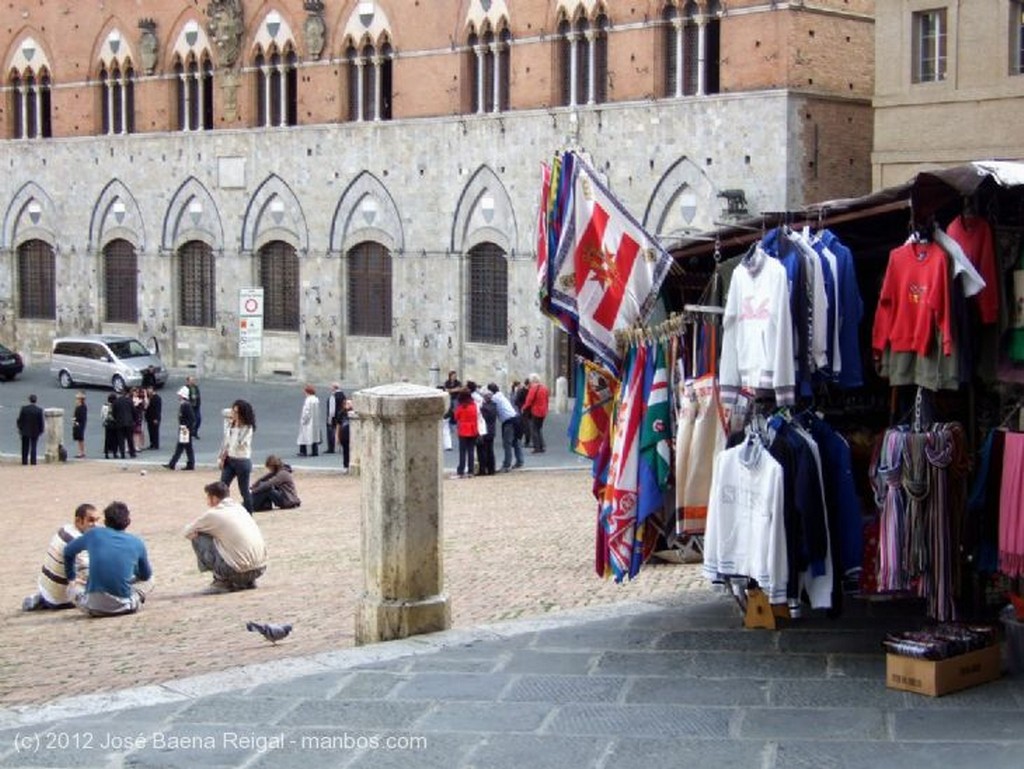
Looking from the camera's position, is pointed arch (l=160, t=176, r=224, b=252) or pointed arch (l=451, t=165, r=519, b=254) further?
pointed arch (l=160, t=176, r=224, b=252)

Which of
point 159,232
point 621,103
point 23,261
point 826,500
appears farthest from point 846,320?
point 23,261

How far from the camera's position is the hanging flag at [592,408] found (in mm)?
9852

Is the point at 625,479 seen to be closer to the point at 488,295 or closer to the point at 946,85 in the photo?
the point at 946,85

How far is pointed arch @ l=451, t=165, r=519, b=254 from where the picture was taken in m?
33.3

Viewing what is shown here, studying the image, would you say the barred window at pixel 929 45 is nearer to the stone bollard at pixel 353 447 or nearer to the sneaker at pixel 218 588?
the stone bollard at pixel 353 447

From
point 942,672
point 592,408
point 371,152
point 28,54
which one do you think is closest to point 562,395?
point 371,152

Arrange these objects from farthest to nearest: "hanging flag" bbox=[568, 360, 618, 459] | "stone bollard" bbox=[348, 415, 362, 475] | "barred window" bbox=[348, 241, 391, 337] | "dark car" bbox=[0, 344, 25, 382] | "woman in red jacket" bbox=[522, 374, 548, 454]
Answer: "dark car" bbox=[0, 344, 25, 382] < "barred window" bbox=[348, 241, 391, 337] < "woman in red jacket" bbox=[522, 374, 548, 454] < "stone bollard" bbox=[348, 415, 362, 475] < "hanging flag" bbox=[568, 360, 618, 459]

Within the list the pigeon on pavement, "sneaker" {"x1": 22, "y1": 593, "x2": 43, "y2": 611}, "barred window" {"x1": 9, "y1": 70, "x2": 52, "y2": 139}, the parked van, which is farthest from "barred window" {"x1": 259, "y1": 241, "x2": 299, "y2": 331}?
the pigeon on pavement

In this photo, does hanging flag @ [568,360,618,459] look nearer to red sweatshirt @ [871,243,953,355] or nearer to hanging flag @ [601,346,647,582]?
hanging flag @ [601,346,647,582]

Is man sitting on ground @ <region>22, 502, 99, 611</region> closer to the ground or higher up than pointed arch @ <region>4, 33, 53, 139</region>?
closer to the ground

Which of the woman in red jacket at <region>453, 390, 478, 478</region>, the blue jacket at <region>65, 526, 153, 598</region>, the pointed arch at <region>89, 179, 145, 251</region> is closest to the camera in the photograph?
the blue jacket at <region>65, 526, 153, 598</region>

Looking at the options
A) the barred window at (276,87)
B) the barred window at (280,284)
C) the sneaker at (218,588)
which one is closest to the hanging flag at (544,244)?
the sneaker at (218,588)

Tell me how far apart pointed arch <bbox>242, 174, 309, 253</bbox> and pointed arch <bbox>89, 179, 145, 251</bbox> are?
12.6 feet

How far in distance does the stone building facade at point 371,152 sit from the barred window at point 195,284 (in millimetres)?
74
